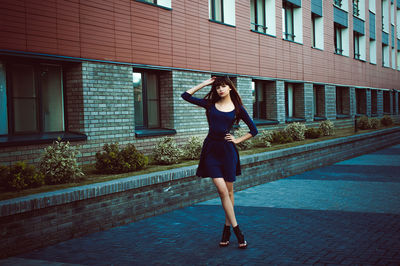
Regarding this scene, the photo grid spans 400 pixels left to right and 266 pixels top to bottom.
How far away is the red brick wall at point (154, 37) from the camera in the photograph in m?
8.59

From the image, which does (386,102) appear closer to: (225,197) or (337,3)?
(337,3)

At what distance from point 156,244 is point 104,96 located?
5.57 metres

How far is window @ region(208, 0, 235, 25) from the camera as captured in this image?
14.6 meters

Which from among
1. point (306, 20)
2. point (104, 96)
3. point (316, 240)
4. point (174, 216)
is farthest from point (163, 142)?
point (306, 20)

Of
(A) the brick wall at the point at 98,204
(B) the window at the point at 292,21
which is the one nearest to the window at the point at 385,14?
(B) the window at the point at 292,21

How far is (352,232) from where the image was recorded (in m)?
5.68

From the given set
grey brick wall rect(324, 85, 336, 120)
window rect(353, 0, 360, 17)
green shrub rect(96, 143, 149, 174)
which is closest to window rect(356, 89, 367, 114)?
window rect(353, 0, 360, 17)

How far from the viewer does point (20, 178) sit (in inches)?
243

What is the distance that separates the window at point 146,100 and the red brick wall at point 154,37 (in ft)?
2.01

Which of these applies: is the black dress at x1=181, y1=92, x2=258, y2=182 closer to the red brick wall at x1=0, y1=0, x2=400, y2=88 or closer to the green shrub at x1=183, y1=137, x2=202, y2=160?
the green shrub at x1=183, y1=137, x2=202, y2=160

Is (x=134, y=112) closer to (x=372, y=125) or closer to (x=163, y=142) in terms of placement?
(x=163, y=142)

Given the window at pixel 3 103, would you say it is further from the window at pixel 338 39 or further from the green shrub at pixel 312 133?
the window at pixel 338 39

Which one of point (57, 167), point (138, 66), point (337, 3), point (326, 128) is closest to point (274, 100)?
point (326, 128)

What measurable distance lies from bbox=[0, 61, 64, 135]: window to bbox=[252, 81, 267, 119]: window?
9854 mm
